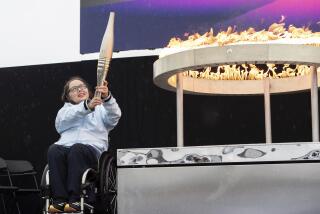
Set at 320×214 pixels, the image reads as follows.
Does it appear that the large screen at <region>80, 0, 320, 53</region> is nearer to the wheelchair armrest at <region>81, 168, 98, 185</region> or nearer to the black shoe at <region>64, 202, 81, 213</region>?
the wheelchair armrest at <region>81, 168, 98, 185</region>

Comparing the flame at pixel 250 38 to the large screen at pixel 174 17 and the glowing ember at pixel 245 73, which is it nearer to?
the glowing ember at pixel 245 73

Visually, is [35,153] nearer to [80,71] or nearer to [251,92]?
[80,71]

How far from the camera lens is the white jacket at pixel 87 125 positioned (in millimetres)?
2828

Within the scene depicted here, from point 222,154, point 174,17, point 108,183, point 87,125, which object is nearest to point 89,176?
point 108,183

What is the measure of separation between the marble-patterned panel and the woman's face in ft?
2.89

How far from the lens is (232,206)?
197cm

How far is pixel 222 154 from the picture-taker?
6.61 feet

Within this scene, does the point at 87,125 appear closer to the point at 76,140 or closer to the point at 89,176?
the point at 76,140

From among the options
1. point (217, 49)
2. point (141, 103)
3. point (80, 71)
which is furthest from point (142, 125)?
point (217, 49)

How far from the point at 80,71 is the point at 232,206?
2577mm

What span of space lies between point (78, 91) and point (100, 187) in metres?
0.61

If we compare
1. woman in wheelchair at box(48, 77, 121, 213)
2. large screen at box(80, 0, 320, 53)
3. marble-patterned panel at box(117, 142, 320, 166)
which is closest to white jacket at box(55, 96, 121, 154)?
woman in wheelchair at box(48, 77, 121, 213)

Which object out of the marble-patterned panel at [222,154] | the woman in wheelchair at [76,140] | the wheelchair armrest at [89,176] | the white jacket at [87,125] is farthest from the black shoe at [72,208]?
the marble-patterned panel at [222,154]

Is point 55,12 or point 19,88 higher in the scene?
point 55,12
